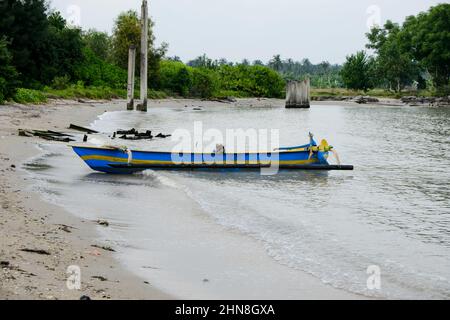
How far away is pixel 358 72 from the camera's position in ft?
363

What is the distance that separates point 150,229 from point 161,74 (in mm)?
65260

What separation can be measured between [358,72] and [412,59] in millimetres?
10271

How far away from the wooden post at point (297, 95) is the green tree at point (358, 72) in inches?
1462

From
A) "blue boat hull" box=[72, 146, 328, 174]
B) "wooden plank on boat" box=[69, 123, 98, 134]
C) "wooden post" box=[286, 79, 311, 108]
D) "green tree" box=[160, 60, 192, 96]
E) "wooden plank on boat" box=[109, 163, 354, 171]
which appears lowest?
"wooden plank on boat" box=[109, 163, 354, 171]

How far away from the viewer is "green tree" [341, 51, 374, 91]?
110 metres

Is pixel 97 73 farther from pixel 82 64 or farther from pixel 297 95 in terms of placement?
pixel 297 95

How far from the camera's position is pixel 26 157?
1662cm

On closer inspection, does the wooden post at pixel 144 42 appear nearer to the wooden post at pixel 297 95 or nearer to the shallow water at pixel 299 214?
the shallow water at pixel 299 214

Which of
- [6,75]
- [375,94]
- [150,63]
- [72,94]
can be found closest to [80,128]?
[6,75]

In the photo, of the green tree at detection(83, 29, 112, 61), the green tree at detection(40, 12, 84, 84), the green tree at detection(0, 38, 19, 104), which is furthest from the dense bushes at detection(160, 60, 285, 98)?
the green tree at detection(0, 38, 19, 104)

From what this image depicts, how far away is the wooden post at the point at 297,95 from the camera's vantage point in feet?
244

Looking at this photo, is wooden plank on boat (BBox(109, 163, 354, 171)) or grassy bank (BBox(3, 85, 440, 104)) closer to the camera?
wooden plank on boat (BBox(109, 163, 354, 171))

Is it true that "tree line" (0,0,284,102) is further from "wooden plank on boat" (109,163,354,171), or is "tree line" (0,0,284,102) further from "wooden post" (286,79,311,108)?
"wooden plank on boat" (109,163,354,171)
